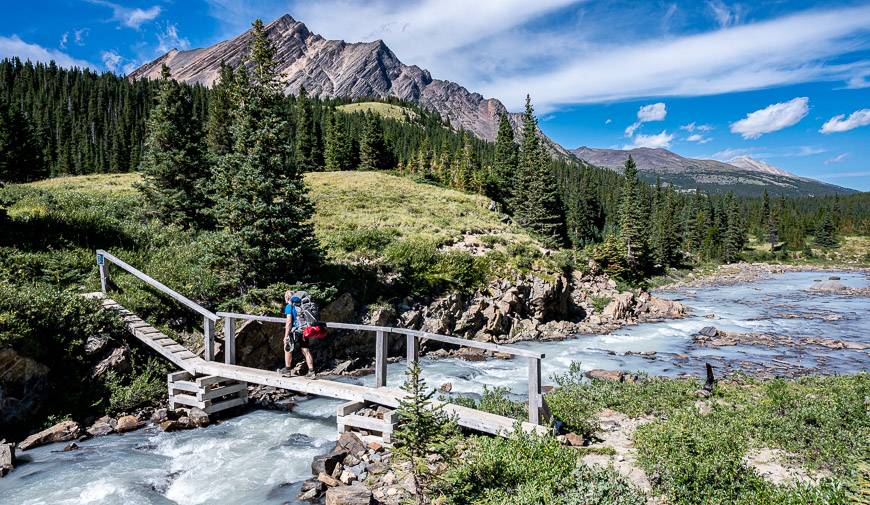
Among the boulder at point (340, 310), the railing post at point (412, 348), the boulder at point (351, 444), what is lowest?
the boulder at point (351, 444)

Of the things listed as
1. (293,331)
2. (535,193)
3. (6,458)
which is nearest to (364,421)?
(293,331)

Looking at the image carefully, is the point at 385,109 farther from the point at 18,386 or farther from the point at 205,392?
the point at 18,386

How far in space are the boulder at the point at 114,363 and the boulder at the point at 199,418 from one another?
2.89m

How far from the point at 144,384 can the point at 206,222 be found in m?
13.4

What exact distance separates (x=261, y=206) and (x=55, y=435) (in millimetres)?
8976

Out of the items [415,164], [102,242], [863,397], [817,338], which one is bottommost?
Answer: [817,338]

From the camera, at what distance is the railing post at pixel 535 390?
839 centimetres

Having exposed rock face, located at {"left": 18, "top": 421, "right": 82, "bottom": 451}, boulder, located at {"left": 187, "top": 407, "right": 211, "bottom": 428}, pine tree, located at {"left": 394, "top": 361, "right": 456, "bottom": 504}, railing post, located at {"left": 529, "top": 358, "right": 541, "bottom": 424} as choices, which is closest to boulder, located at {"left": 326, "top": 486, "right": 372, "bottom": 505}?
pine tree, located at {"left": 394, "top": 361, "right": 456, "bottom": 504}

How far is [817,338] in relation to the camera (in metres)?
27.0

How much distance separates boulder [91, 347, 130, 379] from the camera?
12492 mm

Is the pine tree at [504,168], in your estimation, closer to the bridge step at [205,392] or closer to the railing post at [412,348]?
the bridge step at [205,392]

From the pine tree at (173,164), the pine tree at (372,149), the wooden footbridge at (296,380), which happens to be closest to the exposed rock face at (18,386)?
the wooden footbridge at (296,380)

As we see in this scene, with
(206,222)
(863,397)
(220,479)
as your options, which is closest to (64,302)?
(220,479)

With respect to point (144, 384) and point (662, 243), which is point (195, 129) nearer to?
point (144, 384)
